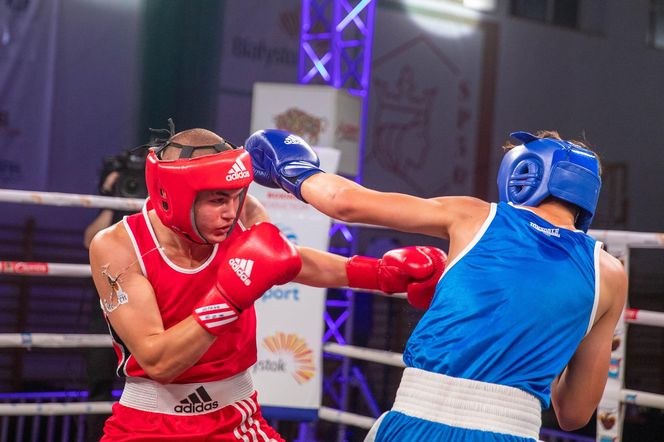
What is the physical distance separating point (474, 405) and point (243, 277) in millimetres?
624

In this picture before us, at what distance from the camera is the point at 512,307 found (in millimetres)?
1767

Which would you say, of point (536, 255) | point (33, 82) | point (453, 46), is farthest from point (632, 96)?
point (536, 255)

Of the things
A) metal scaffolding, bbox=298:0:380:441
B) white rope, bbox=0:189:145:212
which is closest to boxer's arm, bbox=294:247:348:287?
white rope, bbox=0:189:145:212

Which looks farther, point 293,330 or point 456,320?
point 293,330

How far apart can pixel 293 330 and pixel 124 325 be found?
2.26 meters

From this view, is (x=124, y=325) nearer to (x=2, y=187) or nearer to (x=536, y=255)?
(x=536, y=255)

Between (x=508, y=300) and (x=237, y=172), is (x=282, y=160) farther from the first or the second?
(x=508, y=300)

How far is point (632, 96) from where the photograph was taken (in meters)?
11.0

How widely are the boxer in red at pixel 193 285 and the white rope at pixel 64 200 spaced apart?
1.15 m

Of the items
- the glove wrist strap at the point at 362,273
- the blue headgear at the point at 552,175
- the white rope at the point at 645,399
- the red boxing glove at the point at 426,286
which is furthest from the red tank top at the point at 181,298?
the white rope at the point at 645,399

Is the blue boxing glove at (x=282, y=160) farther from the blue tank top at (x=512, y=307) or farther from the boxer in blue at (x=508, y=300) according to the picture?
the blue tank top at (x=512, y=307)

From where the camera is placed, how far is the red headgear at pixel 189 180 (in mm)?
1991

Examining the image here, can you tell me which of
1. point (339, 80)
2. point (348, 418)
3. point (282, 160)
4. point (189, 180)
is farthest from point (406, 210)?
point (339, 80)

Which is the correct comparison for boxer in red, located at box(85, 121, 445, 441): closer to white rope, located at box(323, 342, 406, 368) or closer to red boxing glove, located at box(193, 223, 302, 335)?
red boxing glove, located at box(193, 223, 302, 335)
